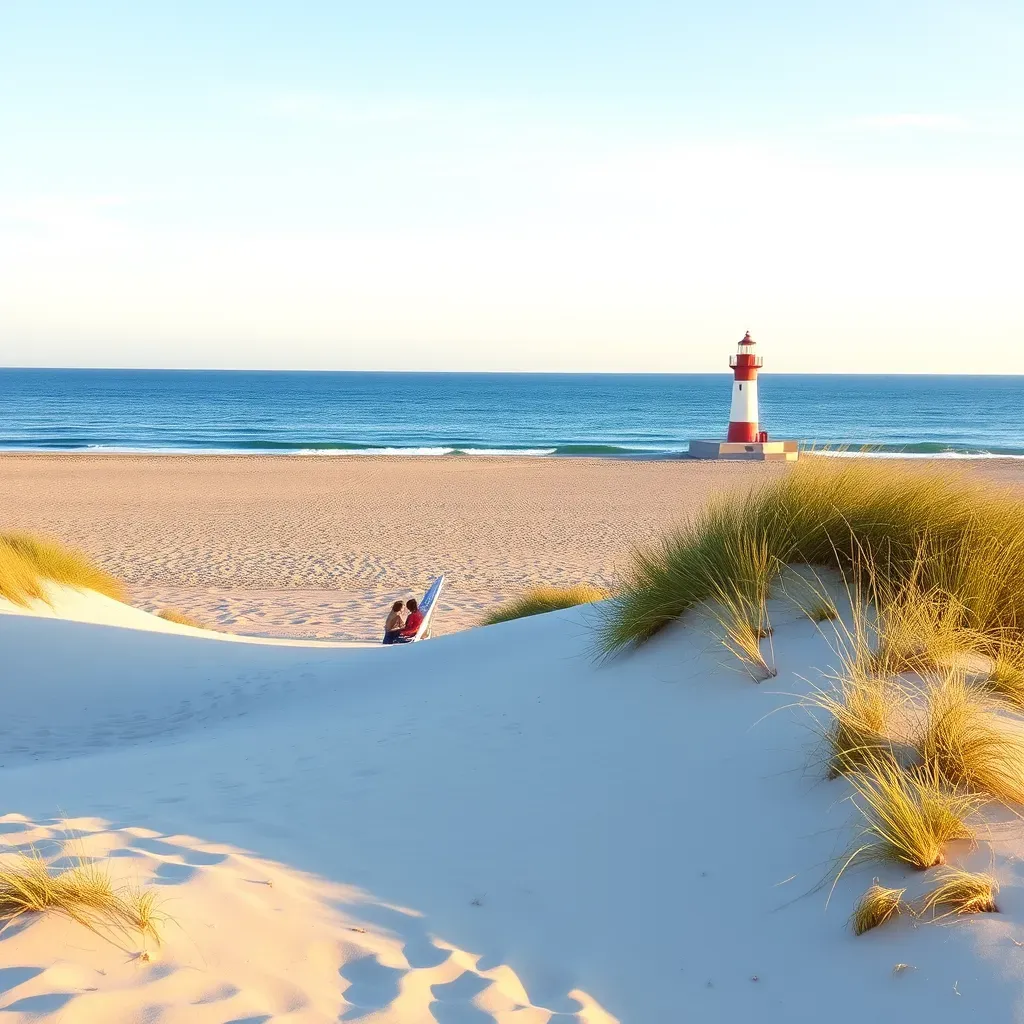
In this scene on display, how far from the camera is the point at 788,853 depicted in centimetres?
345

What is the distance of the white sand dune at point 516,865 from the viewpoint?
9.11ft

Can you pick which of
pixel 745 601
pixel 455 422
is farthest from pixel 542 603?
pixel 455 422

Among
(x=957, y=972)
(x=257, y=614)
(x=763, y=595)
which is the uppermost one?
(x=763, y=595)

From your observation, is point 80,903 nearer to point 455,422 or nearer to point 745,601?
point 745,601

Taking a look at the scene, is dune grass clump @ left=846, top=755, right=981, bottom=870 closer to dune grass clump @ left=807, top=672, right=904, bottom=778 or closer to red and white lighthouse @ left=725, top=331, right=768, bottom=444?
dune grass clump @ left=807, top=672, right=904, bottom=778

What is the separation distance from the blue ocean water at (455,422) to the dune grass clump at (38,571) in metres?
20.4

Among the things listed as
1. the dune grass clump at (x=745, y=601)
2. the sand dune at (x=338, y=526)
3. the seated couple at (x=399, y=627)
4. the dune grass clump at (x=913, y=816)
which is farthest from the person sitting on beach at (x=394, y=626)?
the dune grass clump at (x=913, y=816)

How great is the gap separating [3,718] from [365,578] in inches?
295

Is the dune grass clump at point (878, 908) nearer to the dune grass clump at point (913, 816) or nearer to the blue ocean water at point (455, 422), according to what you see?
the dune grass clump at point (913, 816)

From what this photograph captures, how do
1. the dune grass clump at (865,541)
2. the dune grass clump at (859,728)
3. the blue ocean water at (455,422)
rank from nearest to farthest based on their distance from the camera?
the dune grass clump at (859,728) < the dune grass clump at (865,541) < the blue ocean water at (455,422)

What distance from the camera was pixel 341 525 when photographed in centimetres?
1995

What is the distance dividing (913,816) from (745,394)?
111 ft

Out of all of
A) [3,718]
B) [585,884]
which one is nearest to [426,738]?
[585,884]

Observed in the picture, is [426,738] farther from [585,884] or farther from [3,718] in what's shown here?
[3,718]
